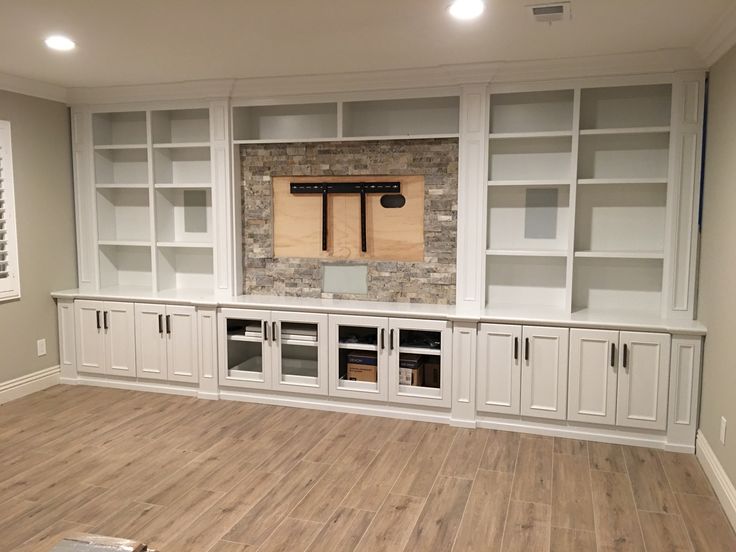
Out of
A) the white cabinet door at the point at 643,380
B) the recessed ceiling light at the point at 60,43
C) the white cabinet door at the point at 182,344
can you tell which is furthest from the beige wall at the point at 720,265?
the recessed ceiling light at the point at 60,43

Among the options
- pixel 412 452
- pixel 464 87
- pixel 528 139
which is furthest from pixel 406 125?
pixel 412 452

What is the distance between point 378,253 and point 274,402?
1.41 meters

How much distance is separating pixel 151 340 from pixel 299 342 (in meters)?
1.26

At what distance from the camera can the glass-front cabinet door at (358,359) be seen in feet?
14.4

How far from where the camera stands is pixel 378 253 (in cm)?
482

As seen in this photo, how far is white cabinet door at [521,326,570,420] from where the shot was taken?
157 inches

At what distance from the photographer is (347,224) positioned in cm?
487

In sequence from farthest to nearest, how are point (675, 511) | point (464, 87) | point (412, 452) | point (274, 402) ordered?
1. point (274, 402)
2. point (464, 87)
3. point (412, 452)
4. point (675, 511)

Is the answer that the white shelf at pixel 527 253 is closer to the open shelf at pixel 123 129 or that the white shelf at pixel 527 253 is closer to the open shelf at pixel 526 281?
the open shelf at pixel 526 281

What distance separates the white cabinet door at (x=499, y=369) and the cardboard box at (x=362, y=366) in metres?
0.77

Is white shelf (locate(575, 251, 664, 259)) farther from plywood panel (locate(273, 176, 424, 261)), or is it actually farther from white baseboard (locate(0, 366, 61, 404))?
white baseboard (locate(0, 366, 61, 404))

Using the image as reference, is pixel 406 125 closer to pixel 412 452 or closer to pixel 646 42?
pixel 646 42

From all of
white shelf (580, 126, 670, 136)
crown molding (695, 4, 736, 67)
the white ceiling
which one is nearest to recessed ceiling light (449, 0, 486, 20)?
the white ceiling

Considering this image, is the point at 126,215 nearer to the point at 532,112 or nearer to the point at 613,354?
the point at 532,112
